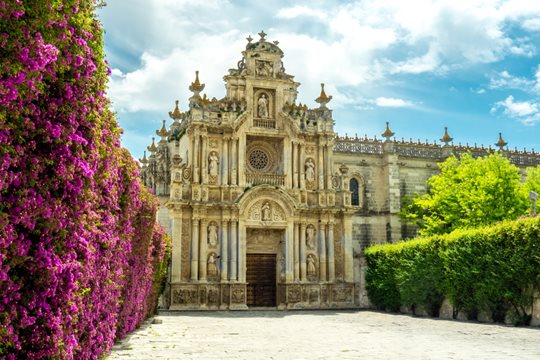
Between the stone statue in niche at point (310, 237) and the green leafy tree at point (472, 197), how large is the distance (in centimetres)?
748

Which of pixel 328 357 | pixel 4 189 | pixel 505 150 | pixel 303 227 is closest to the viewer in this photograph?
pixel 4 189

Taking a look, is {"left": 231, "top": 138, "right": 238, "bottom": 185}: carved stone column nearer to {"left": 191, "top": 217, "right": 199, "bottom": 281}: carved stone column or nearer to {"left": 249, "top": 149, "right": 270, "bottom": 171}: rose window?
{"left": 249, "top": 149, "right": 270, "bottom": 171}: rose window

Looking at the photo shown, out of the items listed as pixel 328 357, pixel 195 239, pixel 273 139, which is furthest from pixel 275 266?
pixel 328 357

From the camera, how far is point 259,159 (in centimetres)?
3284

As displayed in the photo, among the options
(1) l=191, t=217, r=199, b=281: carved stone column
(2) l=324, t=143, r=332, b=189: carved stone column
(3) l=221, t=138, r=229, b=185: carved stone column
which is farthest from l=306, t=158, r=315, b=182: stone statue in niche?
(1) l=191, t=217, r=199, b=281: carved stone column


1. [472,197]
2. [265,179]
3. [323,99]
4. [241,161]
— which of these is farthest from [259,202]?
[472,197]

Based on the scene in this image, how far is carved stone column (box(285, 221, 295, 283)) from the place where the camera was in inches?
1212

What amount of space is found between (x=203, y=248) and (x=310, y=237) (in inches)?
243

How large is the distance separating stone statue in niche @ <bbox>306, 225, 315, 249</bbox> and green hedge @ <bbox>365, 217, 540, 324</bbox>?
3.78 metres

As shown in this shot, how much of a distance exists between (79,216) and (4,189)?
1641mm

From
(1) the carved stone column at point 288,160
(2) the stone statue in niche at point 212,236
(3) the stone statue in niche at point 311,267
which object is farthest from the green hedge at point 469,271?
(2) the stone statue in niche at point 212,236

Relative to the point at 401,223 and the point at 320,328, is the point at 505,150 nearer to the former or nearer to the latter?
the point at 401,223

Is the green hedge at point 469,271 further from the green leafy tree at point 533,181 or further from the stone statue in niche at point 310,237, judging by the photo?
the green leafy tree at point 533,181

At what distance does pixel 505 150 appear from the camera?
42.8 metres
